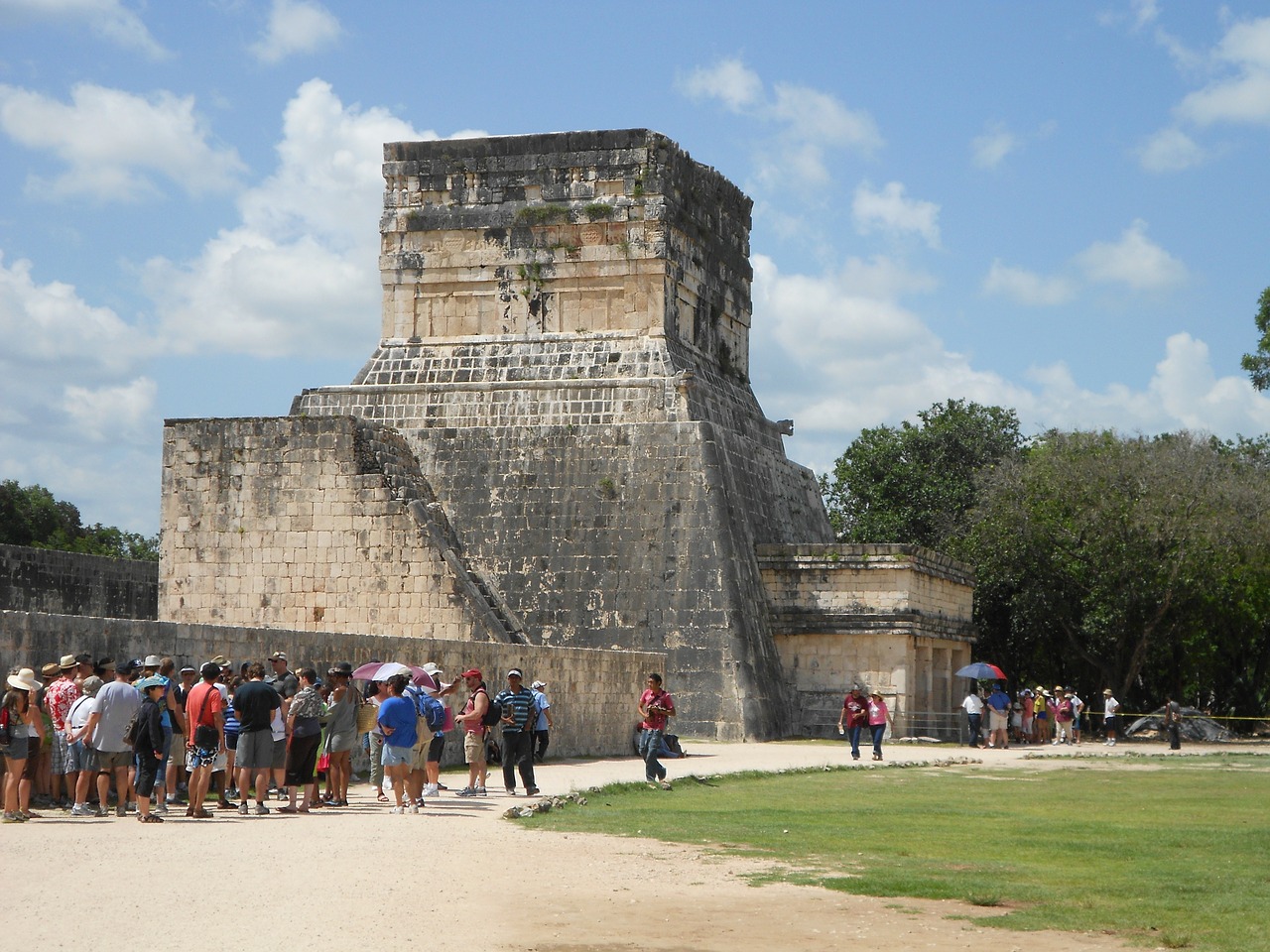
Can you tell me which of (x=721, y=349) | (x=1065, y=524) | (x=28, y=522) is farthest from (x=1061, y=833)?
(x=28, y=522)

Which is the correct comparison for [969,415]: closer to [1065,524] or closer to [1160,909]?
[1065,524]

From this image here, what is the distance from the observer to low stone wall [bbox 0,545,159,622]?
75.4ft

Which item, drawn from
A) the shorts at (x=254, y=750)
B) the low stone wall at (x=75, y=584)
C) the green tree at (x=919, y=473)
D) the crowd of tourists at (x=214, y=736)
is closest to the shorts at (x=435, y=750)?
the crowd of tourists at (x=214, y=736)

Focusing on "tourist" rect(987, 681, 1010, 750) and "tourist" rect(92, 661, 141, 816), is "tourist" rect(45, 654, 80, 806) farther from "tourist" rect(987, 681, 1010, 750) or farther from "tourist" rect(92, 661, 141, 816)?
"tourist" rect(987, 681, 1010, 750)

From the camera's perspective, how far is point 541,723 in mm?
16719

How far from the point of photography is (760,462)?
2658 cm

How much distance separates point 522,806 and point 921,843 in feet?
11.1

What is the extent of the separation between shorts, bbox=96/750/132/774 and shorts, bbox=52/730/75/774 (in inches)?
12.8

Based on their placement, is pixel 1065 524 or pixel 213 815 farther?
pixel 1065 524

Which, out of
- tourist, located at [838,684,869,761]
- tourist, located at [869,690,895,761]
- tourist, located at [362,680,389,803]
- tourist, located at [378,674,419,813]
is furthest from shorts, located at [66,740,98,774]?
tourist, located at [869,690,895,761]

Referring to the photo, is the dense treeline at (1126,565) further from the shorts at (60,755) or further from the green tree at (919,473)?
the shorts at (60,755)

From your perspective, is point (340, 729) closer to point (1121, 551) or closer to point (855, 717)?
point (855, 717)

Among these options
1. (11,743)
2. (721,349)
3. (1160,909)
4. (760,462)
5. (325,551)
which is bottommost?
(1160,909)

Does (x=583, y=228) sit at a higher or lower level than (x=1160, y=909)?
higher
